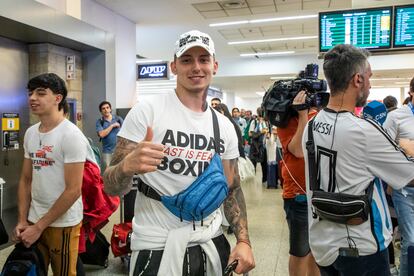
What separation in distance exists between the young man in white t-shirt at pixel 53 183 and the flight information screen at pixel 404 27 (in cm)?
378

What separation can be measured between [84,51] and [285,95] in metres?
4.47

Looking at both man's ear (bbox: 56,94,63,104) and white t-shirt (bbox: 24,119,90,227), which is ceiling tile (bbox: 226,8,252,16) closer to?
man's ear (bbox: 56,94,63,104)

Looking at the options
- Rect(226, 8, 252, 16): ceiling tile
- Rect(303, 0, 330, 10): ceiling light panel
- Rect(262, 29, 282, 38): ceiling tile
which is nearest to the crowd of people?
Rect(303, 0, 330, 10): ceiling light panel

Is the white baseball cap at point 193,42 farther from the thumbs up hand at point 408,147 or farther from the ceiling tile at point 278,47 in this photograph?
the ceiling tile at point 278,47

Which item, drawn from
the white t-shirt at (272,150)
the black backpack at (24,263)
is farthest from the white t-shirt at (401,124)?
the white t-shirt at (272,150)

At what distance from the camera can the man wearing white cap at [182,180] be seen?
50.1 inches

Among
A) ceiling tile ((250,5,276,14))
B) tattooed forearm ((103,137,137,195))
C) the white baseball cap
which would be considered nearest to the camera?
tattooed forearm ((103,137,137,195))

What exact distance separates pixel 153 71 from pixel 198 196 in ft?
22.7

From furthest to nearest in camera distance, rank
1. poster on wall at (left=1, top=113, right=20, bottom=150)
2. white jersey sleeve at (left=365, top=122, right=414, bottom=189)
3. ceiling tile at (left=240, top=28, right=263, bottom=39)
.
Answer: ceiling tile at (left=240, top=28, right=263, bottom=39) < poster on wall at (left=1, top=113, right=20, bottom=150) < white jersey sleeve at (left=365, top=122, right=414, bottom=189)

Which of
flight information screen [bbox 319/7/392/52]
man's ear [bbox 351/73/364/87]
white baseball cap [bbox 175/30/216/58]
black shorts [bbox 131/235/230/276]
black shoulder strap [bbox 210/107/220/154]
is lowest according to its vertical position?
black shorts [bbox 131/235/230/276]

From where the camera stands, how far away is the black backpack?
6.35 ft

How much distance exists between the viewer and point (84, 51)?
579cm

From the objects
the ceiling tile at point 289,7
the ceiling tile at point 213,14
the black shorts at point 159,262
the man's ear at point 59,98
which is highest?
the ceiling tile at point 213,14

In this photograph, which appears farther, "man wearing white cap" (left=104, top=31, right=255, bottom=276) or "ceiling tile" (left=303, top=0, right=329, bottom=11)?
"ceiling tile" (left=303, top=0, right=329, bottom=11)
